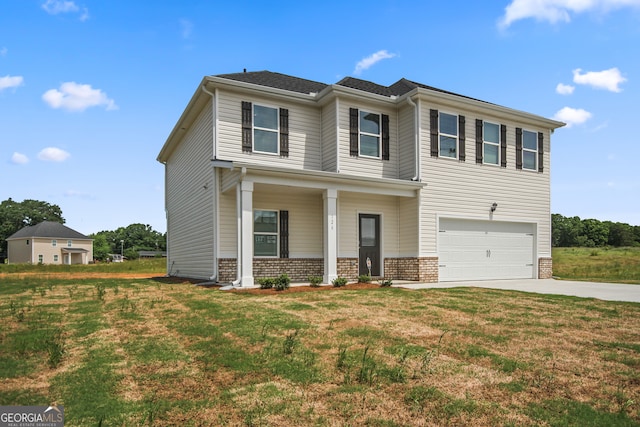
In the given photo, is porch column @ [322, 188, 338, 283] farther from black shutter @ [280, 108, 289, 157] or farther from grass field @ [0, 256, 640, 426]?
grass field @ [0, 256, 640, 426]

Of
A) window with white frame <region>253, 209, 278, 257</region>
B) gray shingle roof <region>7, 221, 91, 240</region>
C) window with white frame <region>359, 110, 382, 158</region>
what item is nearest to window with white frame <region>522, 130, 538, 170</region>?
window with white frame <region>359, 110, 382, 158</region>

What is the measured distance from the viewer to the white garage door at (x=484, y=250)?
15.0 meters

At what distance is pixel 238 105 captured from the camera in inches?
521

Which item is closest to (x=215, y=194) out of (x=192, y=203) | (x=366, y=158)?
(x=192, y=203)

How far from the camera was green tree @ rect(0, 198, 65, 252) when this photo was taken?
65375 mm

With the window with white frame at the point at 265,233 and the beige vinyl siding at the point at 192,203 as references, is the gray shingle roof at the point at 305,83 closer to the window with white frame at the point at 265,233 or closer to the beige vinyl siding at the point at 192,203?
the beige vinyl siding at the point at 192,203

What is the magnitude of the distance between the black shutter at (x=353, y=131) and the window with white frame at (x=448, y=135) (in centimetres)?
294

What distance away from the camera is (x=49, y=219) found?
74562 millimetres

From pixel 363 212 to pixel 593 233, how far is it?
63.3 metres

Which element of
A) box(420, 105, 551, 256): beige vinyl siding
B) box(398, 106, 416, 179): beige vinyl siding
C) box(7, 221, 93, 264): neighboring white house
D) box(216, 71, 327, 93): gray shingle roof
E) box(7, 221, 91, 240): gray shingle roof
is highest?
box(216, 71, 327, 93): gray shingle roof

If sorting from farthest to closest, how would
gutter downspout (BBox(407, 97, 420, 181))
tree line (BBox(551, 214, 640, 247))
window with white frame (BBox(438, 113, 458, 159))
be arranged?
tree line (BBox(551, 214, 640, 247)) < window with white frame (BBox(438, 113, 458, 159)) < gutter downspout (BBox(407, 97, 420, 181))

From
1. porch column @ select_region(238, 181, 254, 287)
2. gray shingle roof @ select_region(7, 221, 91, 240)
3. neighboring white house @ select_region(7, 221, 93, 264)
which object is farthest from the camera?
gray shingle roof @ select_region(7, 221, 91, 240)

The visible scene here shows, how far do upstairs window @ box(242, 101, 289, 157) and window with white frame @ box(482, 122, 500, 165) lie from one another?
24.2ft

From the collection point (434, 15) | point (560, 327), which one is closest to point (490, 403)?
point (560, 327)
